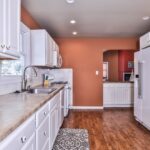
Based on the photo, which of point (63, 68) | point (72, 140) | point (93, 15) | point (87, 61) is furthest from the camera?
point (87, 61)

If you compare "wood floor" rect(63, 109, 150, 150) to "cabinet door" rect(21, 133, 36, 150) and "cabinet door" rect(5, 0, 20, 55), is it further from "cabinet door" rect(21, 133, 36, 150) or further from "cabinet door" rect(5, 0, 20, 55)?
"cabinet door" rect(5, 0, 20, 55)

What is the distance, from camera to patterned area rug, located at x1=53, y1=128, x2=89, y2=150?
313 centimetres

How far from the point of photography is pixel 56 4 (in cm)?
346

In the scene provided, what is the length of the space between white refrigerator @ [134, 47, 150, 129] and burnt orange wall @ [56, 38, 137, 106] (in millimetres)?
2012

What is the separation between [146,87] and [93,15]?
1.85 m

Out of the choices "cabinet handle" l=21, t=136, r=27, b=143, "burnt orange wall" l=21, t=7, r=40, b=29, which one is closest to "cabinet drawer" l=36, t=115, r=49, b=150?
"cabinet handle" l=21, t=136, r=27, b=143

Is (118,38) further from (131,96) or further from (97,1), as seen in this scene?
(97,1)

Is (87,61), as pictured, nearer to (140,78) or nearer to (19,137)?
(140,78)

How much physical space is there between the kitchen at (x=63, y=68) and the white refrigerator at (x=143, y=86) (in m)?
0.18

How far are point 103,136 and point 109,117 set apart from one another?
167cm

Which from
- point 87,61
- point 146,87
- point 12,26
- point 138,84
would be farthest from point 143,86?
point 12,26

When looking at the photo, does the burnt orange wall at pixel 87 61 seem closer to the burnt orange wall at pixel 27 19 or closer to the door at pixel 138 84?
the door at pixel 138 84

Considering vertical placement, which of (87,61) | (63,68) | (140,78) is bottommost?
(140,78)

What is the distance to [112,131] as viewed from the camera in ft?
13.1
